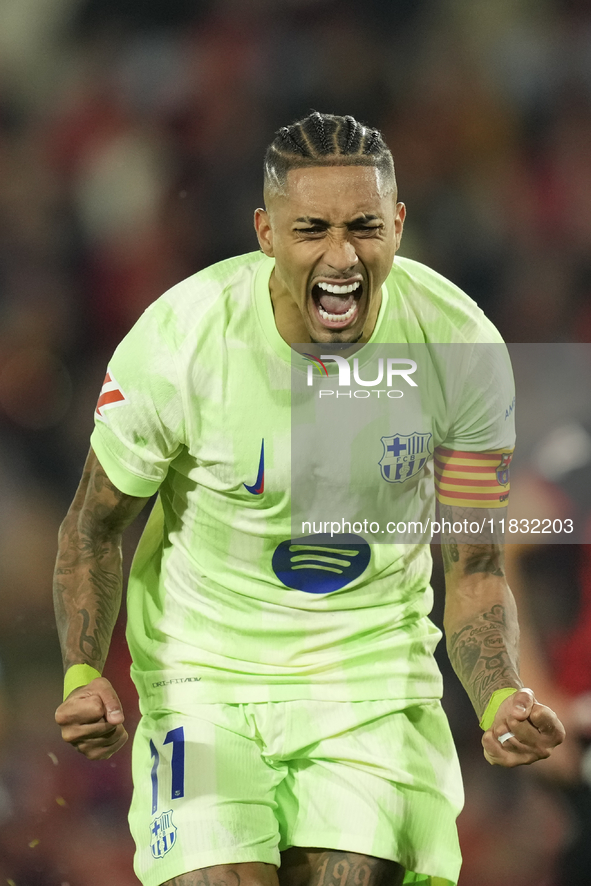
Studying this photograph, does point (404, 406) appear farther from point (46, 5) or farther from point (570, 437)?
point (46, 5)

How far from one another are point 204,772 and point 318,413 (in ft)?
1.44

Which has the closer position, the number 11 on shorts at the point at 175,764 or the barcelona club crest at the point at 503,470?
the number 11 on shorts at the point at 175,764

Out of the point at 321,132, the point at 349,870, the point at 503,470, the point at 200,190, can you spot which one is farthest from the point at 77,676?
the point at 200,190

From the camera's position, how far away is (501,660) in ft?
4.42

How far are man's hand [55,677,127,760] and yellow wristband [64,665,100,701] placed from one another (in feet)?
0.25

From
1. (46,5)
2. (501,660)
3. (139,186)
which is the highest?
(46,5)

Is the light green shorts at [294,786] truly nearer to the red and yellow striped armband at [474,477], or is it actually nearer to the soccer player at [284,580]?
the soccer player at [284,580]

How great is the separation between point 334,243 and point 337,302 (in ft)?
0.23

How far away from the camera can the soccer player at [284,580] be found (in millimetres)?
1279

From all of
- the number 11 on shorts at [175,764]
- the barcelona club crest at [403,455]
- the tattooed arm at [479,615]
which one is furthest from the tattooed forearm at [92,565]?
the tattooed arm at [479,615]

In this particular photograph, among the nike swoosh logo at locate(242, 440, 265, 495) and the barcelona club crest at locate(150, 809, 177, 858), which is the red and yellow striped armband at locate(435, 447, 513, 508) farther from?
the barcelona club crest at locate(150, 809, 177, 858)

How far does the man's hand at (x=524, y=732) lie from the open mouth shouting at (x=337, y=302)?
0.46 meters

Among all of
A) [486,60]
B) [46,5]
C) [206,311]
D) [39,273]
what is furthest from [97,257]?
[486,60]

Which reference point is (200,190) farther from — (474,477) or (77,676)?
(77,676)
